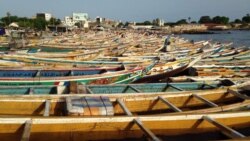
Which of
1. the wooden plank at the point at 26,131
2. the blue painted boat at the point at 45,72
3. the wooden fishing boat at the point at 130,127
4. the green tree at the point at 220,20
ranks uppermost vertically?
the green tree at the point at 220,20

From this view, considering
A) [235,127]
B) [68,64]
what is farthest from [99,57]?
[235,127]

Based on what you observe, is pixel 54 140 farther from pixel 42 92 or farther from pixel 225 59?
pixel 225 59

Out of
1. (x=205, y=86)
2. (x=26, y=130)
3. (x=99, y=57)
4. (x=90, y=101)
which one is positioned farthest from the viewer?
(x=99, y=57)

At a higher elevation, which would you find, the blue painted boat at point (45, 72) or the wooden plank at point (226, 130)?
the blue painted boat at point (45, 72)

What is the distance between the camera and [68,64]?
14.3m

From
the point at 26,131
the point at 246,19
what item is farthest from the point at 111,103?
the point at 246,19

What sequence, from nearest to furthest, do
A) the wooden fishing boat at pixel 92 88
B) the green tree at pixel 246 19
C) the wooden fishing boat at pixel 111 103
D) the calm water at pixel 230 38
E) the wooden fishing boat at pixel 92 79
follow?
the wooden fishing boat at pixel 111 103 < the wooden fishing boat at pixel 92 88 < the wooden fishing boat at pixel 92 79 < the calm water at pixel 230 38 < the green tree at pixel 246 19

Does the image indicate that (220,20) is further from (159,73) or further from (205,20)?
(159,73)

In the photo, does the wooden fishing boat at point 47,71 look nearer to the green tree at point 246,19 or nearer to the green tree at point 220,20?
the green tree at point 220,20

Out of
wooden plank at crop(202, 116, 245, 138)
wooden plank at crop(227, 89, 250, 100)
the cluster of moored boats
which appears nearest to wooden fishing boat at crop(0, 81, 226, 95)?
the cluster of moored boats

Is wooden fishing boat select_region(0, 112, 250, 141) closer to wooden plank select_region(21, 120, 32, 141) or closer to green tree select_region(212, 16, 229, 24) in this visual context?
wooden plank select_region(21, 120, 32, 141)

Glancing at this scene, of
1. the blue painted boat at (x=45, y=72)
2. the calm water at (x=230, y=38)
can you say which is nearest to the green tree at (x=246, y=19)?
the calm water at (x=230, y=38)

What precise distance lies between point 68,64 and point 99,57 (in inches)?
143

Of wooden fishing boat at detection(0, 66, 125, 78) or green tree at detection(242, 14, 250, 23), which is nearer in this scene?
wooden fishing boat at detection(0, 66, 125, 78)
